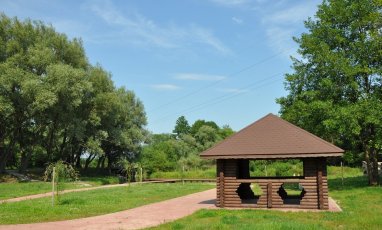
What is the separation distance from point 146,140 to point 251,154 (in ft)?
137

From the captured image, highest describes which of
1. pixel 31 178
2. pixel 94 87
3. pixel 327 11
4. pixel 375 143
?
pixel 327 11

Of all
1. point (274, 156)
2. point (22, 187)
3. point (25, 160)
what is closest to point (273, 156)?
point (274, 156)

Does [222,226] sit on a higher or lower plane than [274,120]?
lower

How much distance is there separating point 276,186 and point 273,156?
1.34 m

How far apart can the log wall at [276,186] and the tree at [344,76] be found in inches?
379

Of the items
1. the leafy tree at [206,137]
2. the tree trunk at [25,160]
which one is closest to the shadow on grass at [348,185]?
the tree trunk at [25,160]

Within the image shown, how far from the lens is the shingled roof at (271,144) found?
1608 centimetres

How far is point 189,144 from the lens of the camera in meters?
82.8

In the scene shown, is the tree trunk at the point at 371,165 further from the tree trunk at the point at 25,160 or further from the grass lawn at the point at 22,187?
the tree trunk at the point at 25,160

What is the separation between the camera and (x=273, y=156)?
53.6 feet

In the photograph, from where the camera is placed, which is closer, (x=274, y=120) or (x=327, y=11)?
(x=274, y=120)

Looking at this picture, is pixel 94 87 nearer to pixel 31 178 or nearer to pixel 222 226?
pixel 31 178

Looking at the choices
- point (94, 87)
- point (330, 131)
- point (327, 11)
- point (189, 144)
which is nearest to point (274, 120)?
point (330, 131)

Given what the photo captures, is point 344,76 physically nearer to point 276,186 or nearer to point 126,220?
point 276,186
